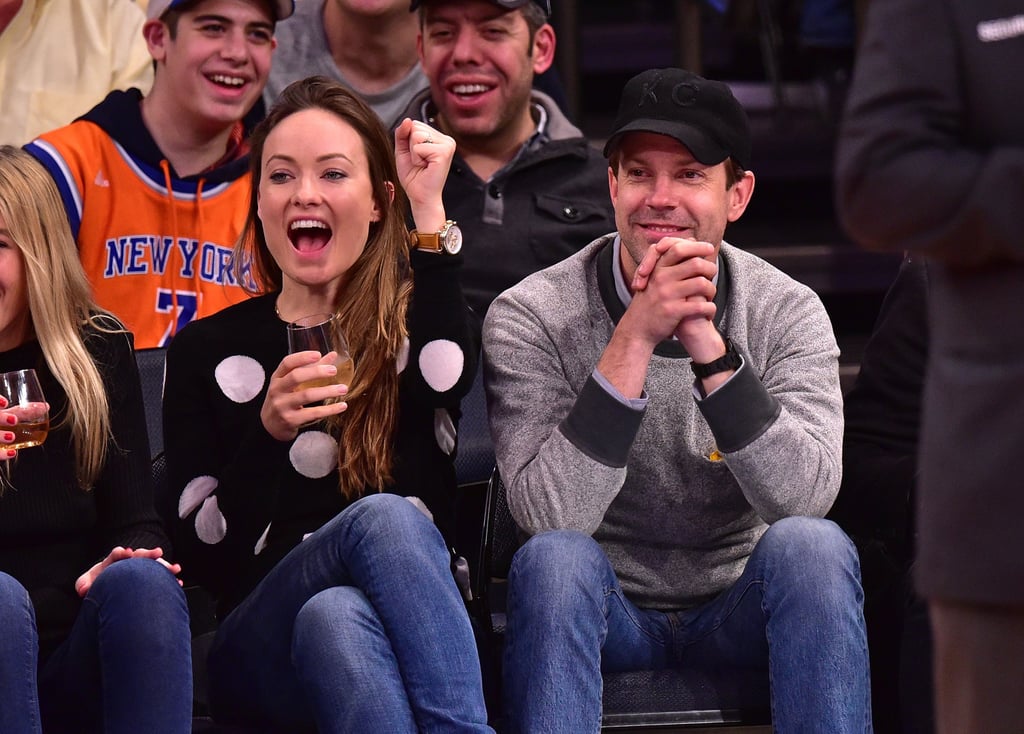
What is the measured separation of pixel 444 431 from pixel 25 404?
0.61 meters

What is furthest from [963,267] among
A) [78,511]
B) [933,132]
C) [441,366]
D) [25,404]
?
[78,511]

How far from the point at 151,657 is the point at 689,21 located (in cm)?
269

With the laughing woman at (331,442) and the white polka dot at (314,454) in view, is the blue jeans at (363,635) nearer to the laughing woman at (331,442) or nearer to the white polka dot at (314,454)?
the laughing woman at (331,442)

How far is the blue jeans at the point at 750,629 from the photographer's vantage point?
210 cm

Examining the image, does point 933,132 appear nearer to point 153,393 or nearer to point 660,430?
point 660,430

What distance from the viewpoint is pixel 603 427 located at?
2225mm

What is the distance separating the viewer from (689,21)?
4254 millimetres

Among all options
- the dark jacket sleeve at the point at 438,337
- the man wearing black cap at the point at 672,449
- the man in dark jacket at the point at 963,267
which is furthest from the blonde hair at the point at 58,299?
the man in dark jacket at the point at 963,267


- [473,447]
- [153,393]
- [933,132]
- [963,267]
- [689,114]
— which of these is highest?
[689,114]

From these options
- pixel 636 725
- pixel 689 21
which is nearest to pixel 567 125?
pixel 689 21

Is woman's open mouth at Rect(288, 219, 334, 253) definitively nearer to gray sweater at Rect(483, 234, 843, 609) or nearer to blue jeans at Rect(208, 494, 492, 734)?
gray sweater at Rect(483, 234, 843, 609)

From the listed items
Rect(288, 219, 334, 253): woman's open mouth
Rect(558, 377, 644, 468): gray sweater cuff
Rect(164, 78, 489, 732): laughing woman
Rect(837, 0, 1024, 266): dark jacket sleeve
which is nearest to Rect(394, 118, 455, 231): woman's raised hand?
Rect(164, 78, 489, 732): laughing woman

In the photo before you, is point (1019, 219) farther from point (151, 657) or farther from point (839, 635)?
point (151, 657)

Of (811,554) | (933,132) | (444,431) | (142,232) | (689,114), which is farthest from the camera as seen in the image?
(142,232)
